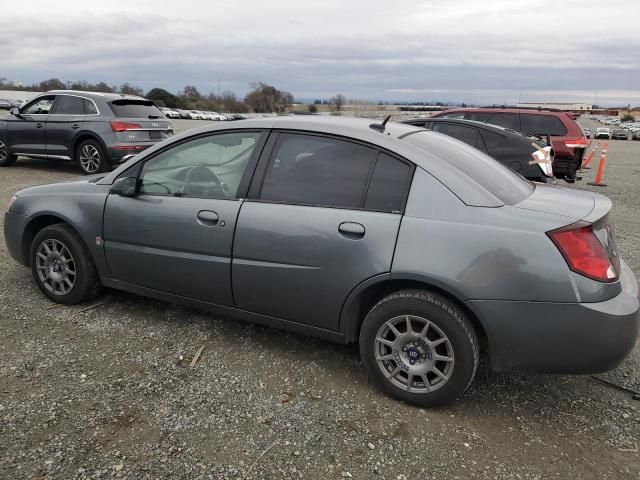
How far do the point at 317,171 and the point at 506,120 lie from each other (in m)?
8.96

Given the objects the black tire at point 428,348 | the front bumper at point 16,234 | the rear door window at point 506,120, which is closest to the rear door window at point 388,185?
the black tire at point 428,348

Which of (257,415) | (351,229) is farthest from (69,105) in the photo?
(257,415)

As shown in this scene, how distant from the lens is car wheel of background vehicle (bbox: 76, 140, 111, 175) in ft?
33.1

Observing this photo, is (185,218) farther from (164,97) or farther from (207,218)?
(164,97)

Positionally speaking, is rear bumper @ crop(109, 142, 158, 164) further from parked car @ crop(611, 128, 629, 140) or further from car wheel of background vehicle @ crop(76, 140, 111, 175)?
parked car @ crop(611, 128, 629, 140)

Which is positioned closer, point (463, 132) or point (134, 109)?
point (463, 132)

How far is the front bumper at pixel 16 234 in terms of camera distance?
14.1ft

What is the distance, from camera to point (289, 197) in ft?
10.6

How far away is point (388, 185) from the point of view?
118 inches

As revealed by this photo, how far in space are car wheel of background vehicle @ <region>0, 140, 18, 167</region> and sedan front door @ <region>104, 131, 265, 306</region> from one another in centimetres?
947

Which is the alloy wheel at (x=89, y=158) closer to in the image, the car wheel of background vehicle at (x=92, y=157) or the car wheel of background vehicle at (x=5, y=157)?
the car wheel of background vehicle at (x=92, y=157)

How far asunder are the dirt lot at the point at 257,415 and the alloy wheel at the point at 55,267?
13.1 inches

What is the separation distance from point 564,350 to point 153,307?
10.1 ft

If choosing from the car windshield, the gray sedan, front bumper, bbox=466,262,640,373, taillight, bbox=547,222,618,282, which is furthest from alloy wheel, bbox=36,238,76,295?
taillight, bbox=547,222,618,282
